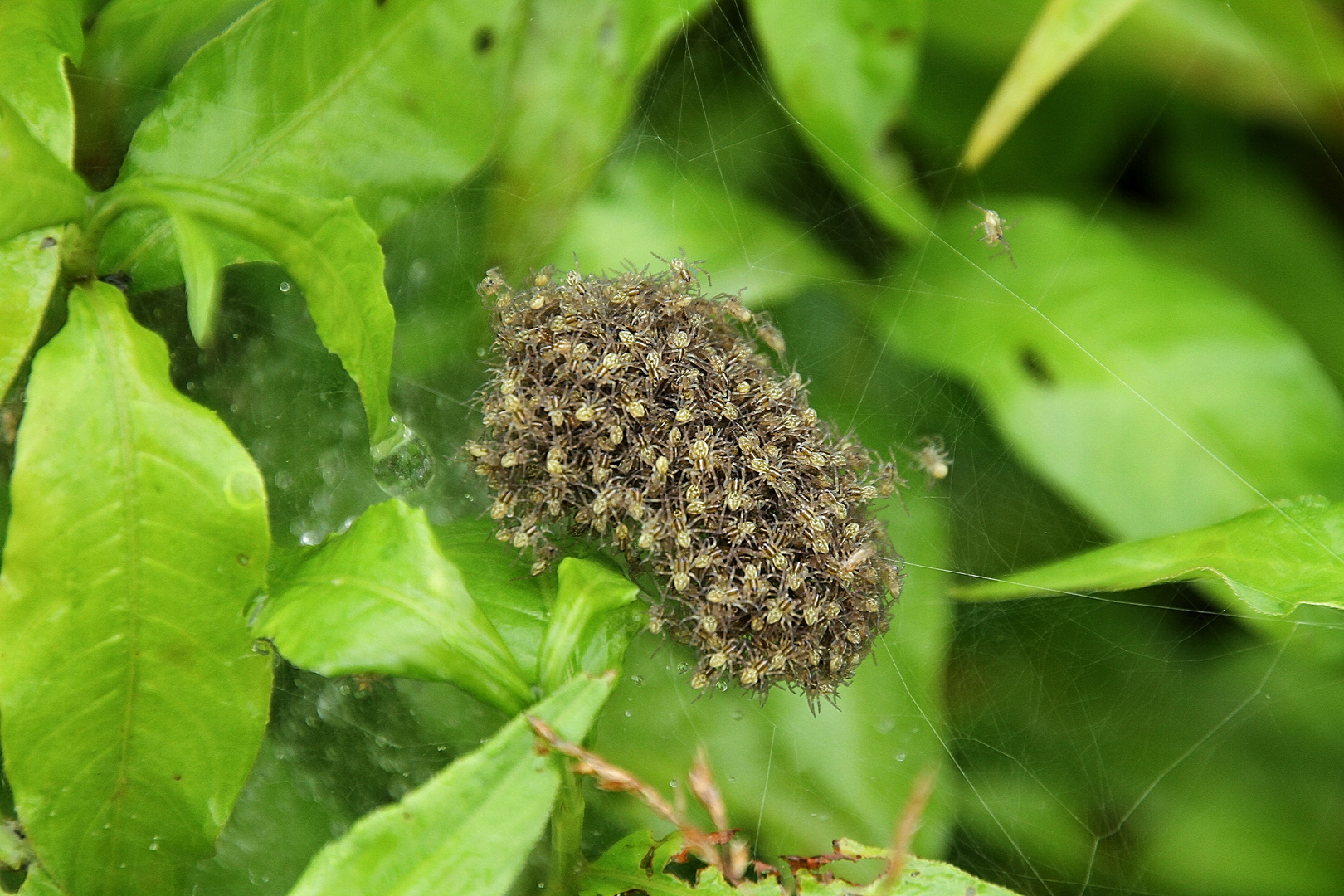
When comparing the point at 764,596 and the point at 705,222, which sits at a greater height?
the point at 705,222

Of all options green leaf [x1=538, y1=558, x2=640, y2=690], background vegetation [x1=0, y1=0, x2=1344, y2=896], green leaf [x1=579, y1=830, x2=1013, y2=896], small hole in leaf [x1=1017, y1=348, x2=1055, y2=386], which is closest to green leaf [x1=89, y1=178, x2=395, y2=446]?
background vegetation [x1=0, y1=0, x2=1344, y2=896]

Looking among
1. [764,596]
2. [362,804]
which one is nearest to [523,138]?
[764,596]

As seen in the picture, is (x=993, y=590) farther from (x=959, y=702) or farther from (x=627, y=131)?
(x=627, y=131)

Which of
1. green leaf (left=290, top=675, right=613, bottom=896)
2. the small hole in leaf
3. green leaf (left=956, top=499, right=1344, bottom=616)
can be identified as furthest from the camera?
the small hole in leaf

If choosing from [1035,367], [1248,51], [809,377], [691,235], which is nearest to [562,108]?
[691,235]

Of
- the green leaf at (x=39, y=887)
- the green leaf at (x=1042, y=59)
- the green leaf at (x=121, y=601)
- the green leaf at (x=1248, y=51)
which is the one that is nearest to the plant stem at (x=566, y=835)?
the green leaf at (x=121, y=601)

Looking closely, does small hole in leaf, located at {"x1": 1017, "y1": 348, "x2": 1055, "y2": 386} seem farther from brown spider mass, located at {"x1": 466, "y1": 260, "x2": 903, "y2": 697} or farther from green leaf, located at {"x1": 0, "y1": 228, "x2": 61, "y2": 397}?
green leaf, located at {"x1": 0, "y1": 228, "x2": 61, "y2": 397}

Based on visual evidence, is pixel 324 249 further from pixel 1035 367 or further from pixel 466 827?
pixel 1035 367
